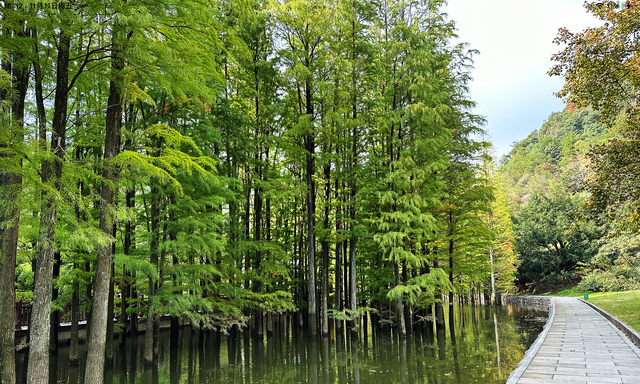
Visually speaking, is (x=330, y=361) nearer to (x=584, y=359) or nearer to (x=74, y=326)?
(x=584, y=359)

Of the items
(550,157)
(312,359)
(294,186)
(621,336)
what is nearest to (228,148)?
(294,186)

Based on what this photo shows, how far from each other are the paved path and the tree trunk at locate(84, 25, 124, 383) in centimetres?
777

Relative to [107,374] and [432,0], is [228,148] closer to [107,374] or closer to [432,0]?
[107,374]

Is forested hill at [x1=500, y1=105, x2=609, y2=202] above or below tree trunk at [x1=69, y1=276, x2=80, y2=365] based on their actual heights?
above

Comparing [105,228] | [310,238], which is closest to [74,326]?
[105,228]

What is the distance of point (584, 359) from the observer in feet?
26.3

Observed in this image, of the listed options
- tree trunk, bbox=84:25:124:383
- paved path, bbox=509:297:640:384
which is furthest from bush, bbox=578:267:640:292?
tree trunk, bbox=84:25:124:383

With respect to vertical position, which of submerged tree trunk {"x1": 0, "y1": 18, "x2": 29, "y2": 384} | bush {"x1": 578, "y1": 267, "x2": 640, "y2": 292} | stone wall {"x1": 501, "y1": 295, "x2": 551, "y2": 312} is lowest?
stone wall {"x1": 501, "y1": 295, "x2": 551, "y2": 312}

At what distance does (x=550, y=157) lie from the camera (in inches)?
3558

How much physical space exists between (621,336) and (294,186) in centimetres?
1306

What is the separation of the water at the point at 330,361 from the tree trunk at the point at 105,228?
13.3 ft

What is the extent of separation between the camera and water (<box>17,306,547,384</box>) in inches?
398

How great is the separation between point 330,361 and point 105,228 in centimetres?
→ 841

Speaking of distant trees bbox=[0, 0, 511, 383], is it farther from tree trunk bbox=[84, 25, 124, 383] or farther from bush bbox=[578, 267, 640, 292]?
bush bbox=[578, 267, 640, 292]
